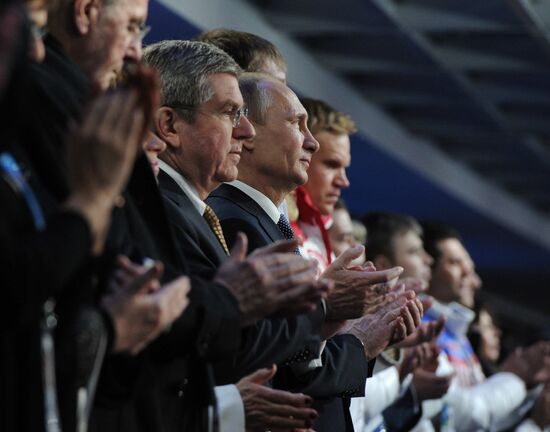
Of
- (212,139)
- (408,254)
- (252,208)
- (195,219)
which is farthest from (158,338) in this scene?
(408,254)

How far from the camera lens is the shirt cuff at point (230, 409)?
112 inches

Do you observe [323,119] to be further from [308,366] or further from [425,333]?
[308,366]

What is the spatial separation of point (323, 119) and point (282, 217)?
43.6 inches

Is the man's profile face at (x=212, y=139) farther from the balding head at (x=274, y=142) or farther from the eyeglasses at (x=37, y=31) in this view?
the eyeglasses at (x=37, y=31)

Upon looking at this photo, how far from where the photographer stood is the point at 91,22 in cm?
235

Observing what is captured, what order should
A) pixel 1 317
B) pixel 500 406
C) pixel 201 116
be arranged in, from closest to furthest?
pixel 1 317 → pixel 201 116 → pixel 500 406

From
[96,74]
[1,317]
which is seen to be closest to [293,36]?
[96,74]

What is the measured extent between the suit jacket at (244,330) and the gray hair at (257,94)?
0.71m

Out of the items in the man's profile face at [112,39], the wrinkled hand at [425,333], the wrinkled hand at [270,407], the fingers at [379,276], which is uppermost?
the man's profile face at [112,39]

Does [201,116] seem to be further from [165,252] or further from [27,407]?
[27,407]

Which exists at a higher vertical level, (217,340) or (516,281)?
(217,340)

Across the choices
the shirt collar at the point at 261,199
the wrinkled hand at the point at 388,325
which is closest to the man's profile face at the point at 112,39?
the shirt collar at the point at 261,199

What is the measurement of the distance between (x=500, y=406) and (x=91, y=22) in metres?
3.96

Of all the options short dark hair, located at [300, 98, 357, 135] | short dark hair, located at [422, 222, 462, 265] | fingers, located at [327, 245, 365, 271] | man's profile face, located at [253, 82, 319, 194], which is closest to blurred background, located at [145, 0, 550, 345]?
short dark hair, located at [422, 222, 462, 265]
